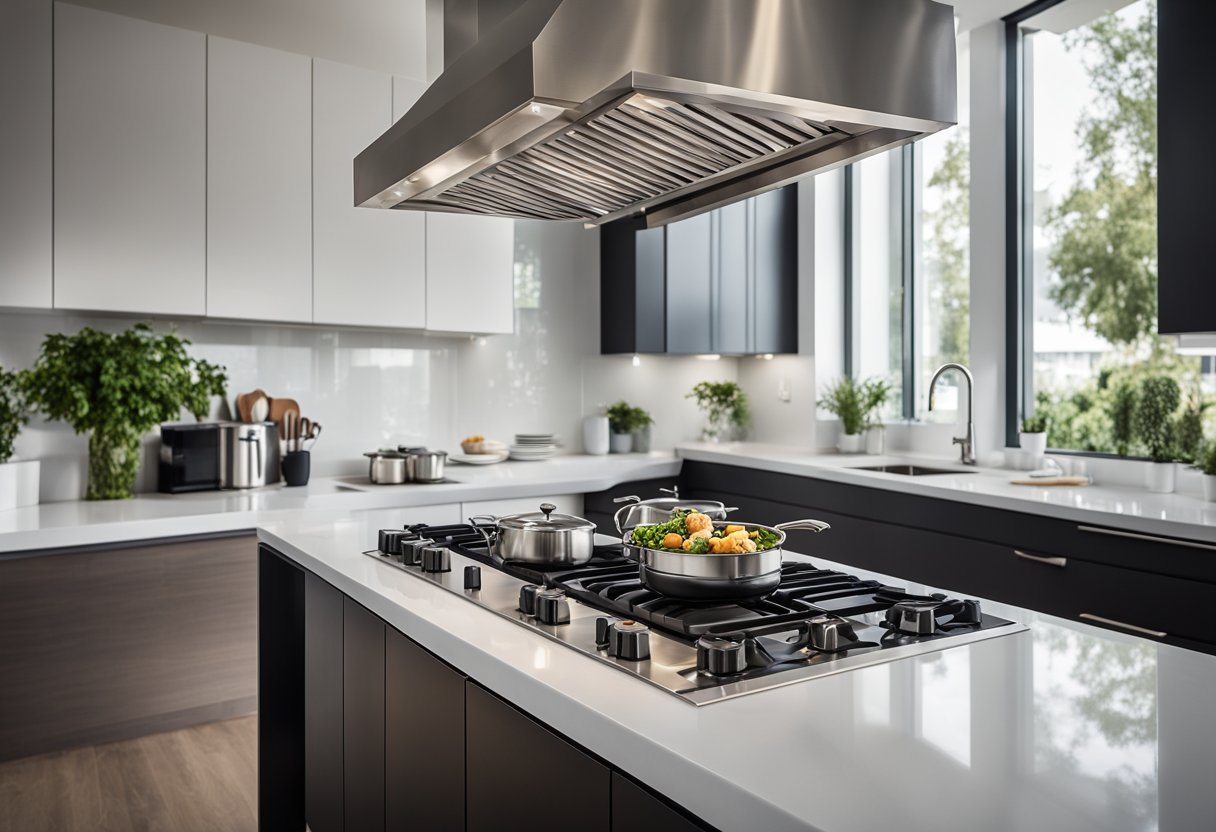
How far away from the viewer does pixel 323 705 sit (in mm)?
1905

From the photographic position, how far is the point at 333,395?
380 cm

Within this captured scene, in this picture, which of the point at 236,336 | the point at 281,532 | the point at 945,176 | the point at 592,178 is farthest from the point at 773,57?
the point at 945,176

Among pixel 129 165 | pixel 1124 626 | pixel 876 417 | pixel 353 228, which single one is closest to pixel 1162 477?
pixel 1124 626

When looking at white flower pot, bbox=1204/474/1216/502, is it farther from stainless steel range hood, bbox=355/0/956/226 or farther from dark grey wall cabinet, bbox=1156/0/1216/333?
stainless steel range hood, bbox=355/0/956/226

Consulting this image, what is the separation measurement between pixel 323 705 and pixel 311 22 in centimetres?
251

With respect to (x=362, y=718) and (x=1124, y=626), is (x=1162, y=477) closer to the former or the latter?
(x=1124, y=626)

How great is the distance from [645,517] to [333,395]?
2478 mm

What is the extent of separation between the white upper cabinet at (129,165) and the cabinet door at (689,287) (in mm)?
2158

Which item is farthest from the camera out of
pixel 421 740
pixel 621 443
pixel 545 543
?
pixel 621 443

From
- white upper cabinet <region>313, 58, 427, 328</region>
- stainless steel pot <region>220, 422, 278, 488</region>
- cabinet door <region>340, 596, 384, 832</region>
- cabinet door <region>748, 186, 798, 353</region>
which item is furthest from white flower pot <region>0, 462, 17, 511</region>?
cabinet door <region>748, 186, 798, 353</region>

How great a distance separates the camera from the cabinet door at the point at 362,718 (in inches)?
63.1

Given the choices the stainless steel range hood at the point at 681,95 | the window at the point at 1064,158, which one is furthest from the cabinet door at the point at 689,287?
the stainless steel range hood at the point at 681,95

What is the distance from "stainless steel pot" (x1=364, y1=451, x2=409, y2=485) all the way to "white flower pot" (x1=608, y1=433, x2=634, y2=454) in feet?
4.44

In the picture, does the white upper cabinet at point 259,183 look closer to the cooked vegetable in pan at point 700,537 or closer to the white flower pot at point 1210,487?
the cooked vegetable in pan at point 700,537
